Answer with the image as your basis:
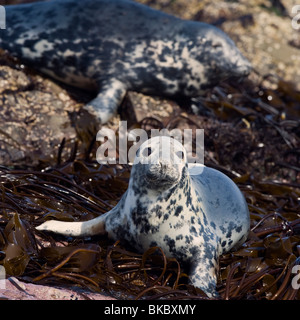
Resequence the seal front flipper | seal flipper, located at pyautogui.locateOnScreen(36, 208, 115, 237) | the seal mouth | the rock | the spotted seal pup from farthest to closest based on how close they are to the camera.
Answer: the spotted seal pup, the seal front flipper, seal flipper, located at pyautogui.locateOnScreen(36, 208, 115, 237), the seal mouth, the rock

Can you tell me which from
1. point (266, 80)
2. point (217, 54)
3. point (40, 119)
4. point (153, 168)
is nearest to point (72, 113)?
point (40, 119)

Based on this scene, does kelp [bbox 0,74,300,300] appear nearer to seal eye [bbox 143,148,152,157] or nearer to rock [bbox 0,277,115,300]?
rock [bbox 0,277,115,300]

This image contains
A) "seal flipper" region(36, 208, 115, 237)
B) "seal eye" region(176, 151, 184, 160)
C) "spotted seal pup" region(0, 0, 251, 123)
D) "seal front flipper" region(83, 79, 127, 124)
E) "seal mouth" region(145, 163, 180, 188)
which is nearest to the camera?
"seal mouth" region(145, 163, 180, 188)

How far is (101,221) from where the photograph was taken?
2.86m

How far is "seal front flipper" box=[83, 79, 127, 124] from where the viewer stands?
4.94m

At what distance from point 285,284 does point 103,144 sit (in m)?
2.36

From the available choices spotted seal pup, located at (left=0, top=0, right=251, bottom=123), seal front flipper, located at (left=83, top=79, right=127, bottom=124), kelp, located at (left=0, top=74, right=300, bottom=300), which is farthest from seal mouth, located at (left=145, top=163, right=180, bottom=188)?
spotted seal pup, located at (left=0, top=0, right=251, bottom=123)

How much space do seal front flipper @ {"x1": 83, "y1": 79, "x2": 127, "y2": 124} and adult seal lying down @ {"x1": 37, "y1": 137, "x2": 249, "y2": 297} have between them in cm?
216

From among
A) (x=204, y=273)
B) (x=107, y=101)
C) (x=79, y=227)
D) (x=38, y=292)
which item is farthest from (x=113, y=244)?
(x=107, y=101)

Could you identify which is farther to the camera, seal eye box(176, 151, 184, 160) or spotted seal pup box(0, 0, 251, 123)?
spotted seal pup box(0, 0, 251, 123)

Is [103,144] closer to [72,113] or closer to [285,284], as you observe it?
[72,113]

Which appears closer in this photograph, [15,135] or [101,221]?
[101,221]

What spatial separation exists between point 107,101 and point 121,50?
658 millimetres

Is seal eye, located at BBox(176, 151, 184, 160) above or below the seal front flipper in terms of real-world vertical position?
above
